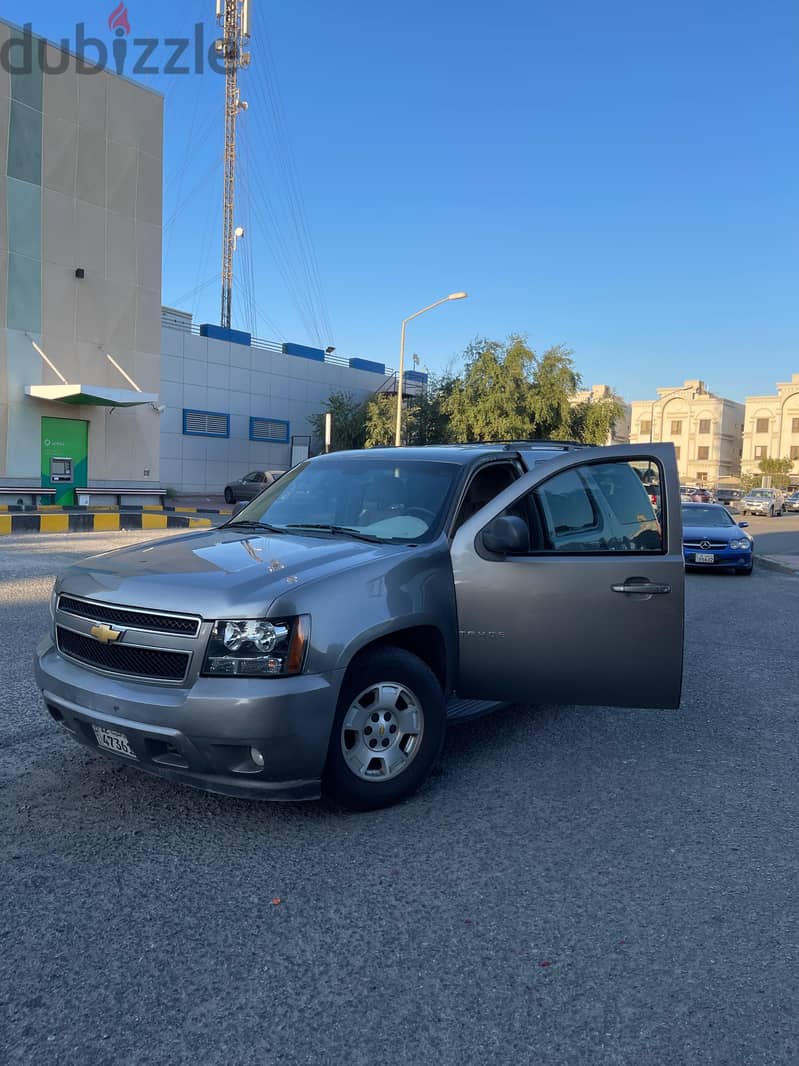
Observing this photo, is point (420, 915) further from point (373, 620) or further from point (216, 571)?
point (216, 571)

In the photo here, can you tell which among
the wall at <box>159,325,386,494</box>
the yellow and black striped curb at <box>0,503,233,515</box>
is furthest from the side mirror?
the wall at <box>159,325,386,494</box>

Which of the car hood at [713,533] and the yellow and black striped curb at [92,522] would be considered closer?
the car hood at [713,533]

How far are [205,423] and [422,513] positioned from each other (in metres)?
35.1

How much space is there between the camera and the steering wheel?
14.8ft

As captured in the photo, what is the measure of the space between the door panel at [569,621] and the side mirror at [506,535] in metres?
0.10

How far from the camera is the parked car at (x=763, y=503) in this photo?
160 ft

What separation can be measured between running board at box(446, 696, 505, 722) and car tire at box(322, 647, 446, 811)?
1.22 ft

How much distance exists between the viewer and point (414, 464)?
502 cm

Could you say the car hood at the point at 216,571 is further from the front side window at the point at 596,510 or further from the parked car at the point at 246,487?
the parked car at the point at 246,487

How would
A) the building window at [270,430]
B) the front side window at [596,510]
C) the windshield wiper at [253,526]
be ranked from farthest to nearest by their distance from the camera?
1. the building window at [270,430]
2. the windshield wiper at [253,526]
3. the front side window at [596,510]

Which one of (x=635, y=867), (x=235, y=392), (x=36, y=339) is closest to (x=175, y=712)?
(x=635, y=867)

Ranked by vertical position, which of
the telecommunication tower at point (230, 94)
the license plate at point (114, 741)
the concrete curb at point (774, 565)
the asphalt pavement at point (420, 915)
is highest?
the telecommunication tower at point (230, 94)

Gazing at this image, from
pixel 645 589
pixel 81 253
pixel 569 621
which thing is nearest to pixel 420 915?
pixel 569 621

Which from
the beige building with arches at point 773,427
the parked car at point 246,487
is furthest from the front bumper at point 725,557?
the beige building with arches at point 773,427
